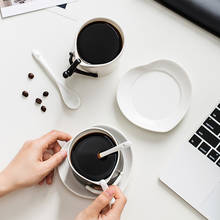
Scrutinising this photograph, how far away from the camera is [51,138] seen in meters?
0.85

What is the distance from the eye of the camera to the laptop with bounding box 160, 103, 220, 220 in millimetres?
875

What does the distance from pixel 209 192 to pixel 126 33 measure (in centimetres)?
50

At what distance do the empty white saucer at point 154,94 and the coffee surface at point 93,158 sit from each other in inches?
5.3

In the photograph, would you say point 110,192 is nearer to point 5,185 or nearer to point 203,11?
point 5,185

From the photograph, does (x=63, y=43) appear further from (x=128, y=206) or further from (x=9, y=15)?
(x=128, y=206)

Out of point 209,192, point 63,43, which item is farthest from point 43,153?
point 209,192

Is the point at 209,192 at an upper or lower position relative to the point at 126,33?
lower

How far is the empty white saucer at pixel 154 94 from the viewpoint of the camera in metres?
0.89

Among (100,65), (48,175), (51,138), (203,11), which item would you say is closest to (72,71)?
(100,65)

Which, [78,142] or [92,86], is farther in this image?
[92,86]

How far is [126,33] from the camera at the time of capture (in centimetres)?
93

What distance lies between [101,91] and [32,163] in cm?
27

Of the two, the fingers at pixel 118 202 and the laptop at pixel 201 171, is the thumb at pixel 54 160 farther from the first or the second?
the laptop at pixel 201 171

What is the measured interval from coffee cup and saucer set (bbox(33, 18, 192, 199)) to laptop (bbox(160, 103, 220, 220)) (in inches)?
3.2
